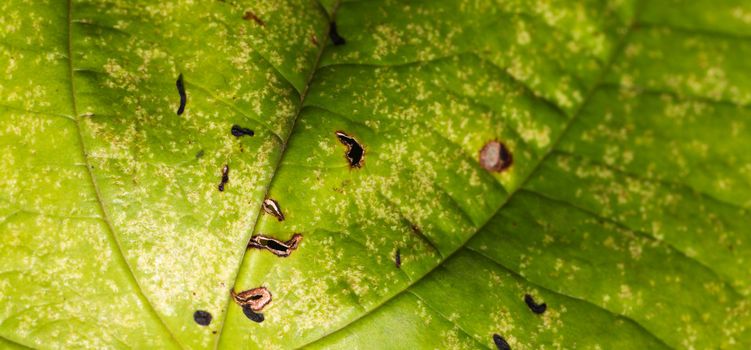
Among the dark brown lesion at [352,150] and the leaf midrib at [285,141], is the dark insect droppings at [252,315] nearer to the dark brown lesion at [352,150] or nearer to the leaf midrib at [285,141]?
the leaf midrib at [285,141]

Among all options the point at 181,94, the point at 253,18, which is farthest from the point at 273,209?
the point at 253,18

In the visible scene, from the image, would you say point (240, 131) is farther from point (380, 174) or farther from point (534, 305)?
point (534, 305)

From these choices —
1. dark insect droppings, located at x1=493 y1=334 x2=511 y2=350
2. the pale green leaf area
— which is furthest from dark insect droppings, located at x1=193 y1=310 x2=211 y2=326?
dark insect droppings, located at x1=493 y1=334 x2=511 y2=350

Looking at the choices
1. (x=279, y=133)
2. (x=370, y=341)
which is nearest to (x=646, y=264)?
(x=370, y=341)

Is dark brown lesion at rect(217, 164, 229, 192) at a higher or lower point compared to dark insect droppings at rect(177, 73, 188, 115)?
lower

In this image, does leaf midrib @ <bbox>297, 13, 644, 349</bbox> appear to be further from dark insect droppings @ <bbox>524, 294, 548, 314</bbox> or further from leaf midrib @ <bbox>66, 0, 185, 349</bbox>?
leaf midrib @ <bbox>66, 0, 185, 349</bbox>

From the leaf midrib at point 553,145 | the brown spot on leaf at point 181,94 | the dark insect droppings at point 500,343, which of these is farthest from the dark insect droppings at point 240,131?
the dark insect droppings at point 500,343

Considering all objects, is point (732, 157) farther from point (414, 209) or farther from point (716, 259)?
point (414, 209)
